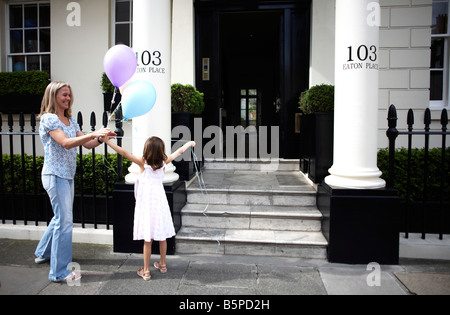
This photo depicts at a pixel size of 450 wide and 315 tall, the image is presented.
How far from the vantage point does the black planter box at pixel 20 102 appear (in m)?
7.23

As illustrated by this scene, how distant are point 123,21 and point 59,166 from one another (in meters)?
5.55

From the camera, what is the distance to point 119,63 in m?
3.21

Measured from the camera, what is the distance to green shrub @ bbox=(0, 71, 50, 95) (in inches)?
285

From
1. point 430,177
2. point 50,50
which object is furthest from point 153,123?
point 50,50

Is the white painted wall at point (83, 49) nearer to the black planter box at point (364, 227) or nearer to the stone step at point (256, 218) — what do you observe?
the stone step at point (256, 218)

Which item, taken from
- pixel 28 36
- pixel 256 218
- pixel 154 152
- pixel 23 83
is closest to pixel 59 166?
pixel 154 152

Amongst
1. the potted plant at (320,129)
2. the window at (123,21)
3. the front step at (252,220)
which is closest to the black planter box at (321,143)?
the potted plant at (320,129)

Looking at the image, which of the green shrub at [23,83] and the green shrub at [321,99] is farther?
the green shrub at [23,83]

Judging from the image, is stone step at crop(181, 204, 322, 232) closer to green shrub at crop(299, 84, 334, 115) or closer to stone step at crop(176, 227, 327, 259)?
stone step at crop(176, 227, 327, 259)

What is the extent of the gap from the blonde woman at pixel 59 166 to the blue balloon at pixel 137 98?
31cm

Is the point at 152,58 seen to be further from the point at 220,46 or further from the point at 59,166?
the point at 220,46

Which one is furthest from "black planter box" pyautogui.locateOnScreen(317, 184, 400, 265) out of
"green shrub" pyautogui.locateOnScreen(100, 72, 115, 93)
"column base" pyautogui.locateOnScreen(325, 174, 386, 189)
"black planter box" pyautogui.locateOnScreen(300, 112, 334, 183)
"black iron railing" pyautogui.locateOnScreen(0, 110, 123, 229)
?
"green shrub" pyautogui.locateOnScreen(100, 72, 115, 93)

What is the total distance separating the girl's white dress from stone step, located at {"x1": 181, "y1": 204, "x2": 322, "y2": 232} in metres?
1.06

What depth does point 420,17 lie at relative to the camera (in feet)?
20.5
